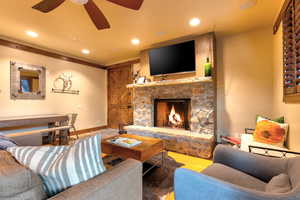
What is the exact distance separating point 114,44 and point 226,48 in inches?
108

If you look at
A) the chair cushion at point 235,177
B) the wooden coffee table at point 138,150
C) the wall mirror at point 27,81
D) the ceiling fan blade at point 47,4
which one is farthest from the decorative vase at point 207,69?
the wall mirror at point 27,81

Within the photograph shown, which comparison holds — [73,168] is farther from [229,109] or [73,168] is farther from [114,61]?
[114,61]

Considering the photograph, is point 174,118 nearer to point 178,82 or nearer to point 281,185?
point 178,82

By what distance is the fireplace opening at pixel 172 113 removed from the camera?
11.1ft

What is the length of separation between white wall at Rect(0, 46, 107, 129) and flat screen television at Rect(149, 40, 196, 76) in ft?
8.47

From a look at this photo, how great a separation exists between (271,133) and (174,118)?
1.96 m

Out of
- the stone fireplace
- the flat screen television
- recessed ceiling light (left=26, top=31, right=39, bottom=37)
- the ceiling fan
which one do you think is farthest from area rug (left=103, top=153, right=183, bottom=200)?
recessed ceiling light (left=26, top=31, right=39, bottom=37)

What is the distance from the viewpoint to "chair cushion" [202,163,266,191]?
1.15m

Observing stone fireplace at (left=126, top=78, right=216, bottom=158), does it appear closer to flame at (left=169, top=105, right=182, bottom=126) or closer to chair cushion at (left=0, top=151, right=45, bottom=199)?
flame at (left=169, top=105, right=182, bottom=126)

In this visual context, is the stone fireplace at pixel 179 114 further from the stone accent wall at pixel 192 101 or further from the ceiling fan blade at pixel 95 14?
the ceiling fan blade at pixel 95 14

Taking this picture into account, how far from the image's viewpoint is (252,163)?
4.44 ft

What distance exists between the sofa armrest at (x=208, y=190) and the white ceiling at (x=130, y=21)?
89.7 inches

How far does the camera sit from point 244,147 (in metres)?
1.97

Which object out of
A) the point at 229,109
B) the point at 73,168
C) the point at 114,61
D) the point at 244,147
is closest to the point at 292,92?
the point at 244,147
